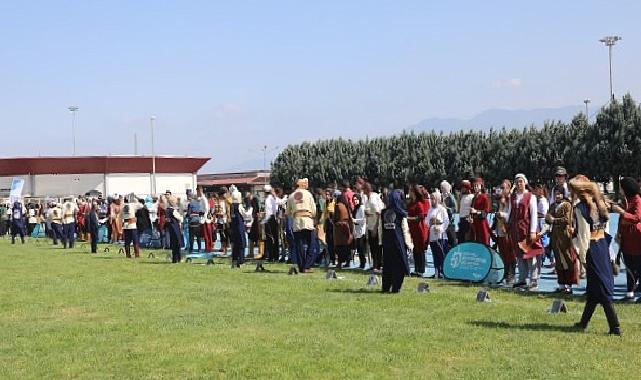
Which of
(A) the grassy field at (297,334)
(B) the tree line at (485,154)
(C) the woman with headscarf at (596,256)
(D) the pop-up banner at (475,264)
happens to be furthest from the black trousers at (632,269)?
(B) the tree line at (485,154)

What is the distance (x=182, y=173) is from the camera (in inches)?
3361

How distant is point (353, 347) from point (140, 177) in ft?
245

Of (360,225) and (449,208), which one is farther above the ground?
(449,208)

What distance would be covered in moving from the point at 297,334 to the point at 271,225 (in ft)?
41.4

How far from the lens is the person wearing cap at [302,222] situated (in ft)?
58.9

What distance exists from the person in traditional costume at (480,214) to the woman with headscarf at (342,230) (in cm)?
408

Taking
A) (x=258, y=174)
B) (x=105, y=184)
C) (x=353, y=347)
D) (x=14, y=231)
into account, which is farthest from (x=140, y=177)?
(x=353, y=347)

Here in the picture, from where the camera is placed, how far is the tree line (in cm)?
4800

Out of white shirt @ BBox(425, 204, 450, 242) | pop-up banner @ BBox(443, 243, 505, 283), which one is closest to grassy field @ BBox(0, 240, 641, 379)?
pop-up banner @ BBox(443, 243, 505, 283)

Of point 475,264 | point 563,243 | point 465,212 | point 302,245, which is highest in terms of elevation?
point 465,212

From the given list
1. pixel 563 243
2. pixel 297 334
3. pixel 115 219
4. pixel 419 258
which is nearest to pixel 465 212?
pixel 419 258

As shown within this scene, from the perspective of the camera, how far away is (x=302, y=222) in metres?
18.0

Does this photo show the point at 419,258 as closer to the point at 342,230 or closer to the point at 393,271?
the point at 342,230

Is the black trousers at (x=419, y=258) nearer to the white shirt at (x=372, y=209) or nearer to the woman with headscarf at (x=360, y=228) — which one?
the white shirt at (x=372, y=209)
